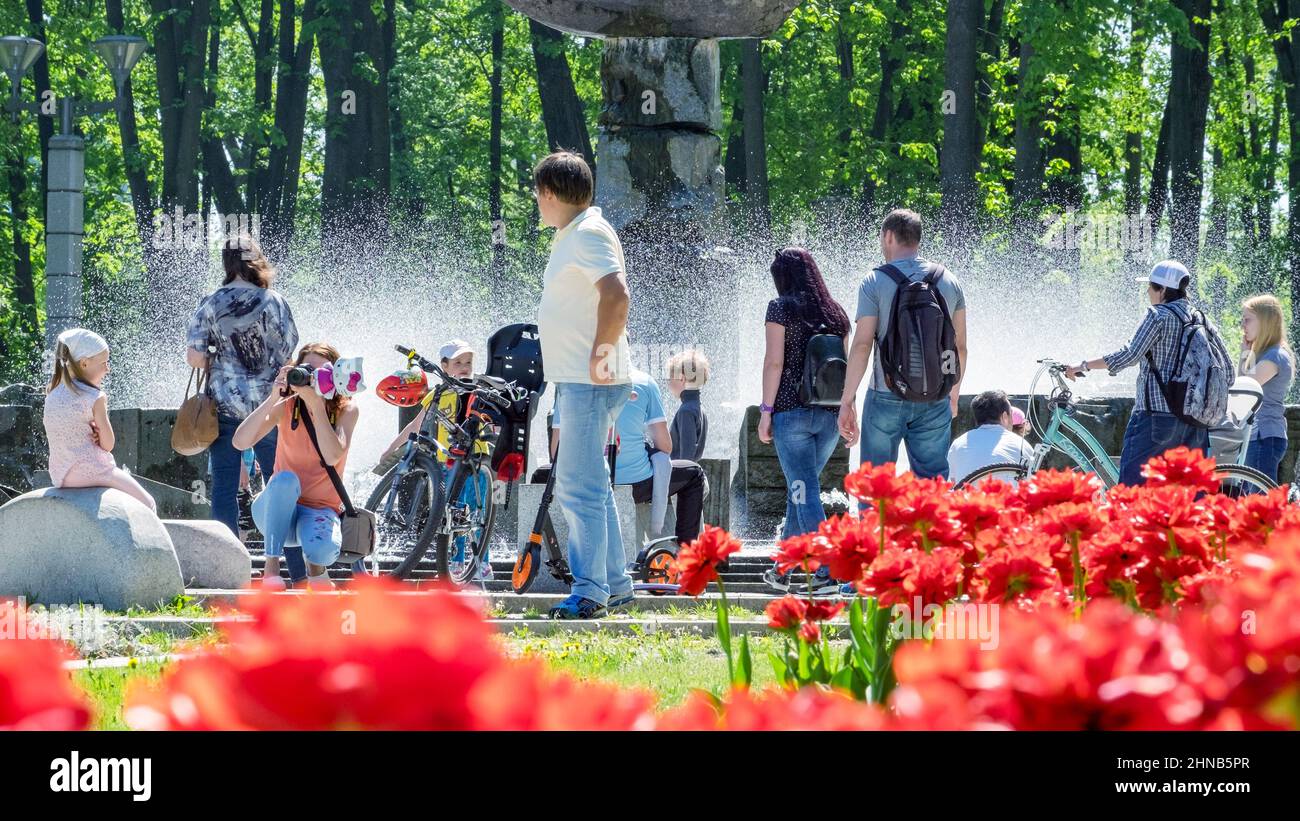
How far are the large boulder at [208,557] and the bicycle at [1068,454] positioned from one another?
3689 millimetres

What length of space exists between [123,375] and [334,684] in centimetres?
2556

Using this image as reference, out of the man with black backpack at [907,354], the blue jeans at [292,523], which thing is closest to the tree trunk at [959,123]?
the man with black backpack at [907,354]

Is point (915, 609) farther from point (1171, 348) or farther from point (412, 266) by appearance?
point (412, 266)

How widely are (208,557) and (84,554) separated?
1011 millimetres

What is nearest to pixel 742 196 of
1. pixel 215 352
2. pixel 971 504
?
pixel 215 352

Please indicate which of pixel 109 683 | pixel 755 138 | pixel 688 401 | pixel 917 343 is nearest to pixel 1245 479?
pixel 917 343

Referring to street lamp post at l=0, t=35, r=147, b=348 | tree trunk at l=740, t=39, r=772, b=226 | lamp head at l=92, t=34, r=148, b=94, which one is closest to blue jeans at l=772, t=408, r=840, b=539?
street lamp post at l=0, t=35, r=147, b=348

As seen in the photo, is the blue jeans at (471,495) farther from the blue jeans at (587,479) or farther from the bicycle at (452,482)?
the blue jeans at (587,479)

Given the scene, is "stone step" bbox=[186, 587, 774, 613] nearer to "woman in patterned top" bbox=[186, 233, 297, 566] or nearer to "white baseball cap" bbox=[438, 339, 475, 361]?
"woman in patterned top" bbox=[186, 233, 297, 566]

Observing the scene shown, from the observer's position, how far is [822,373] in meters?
9.32

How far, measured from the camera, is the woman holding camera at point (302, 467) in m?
8.95

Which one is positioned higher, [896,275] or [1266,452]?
[896,275]

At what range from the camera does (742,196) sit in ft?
112

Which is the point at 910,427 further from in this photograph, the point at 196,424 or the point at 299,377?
the point at 196,424
